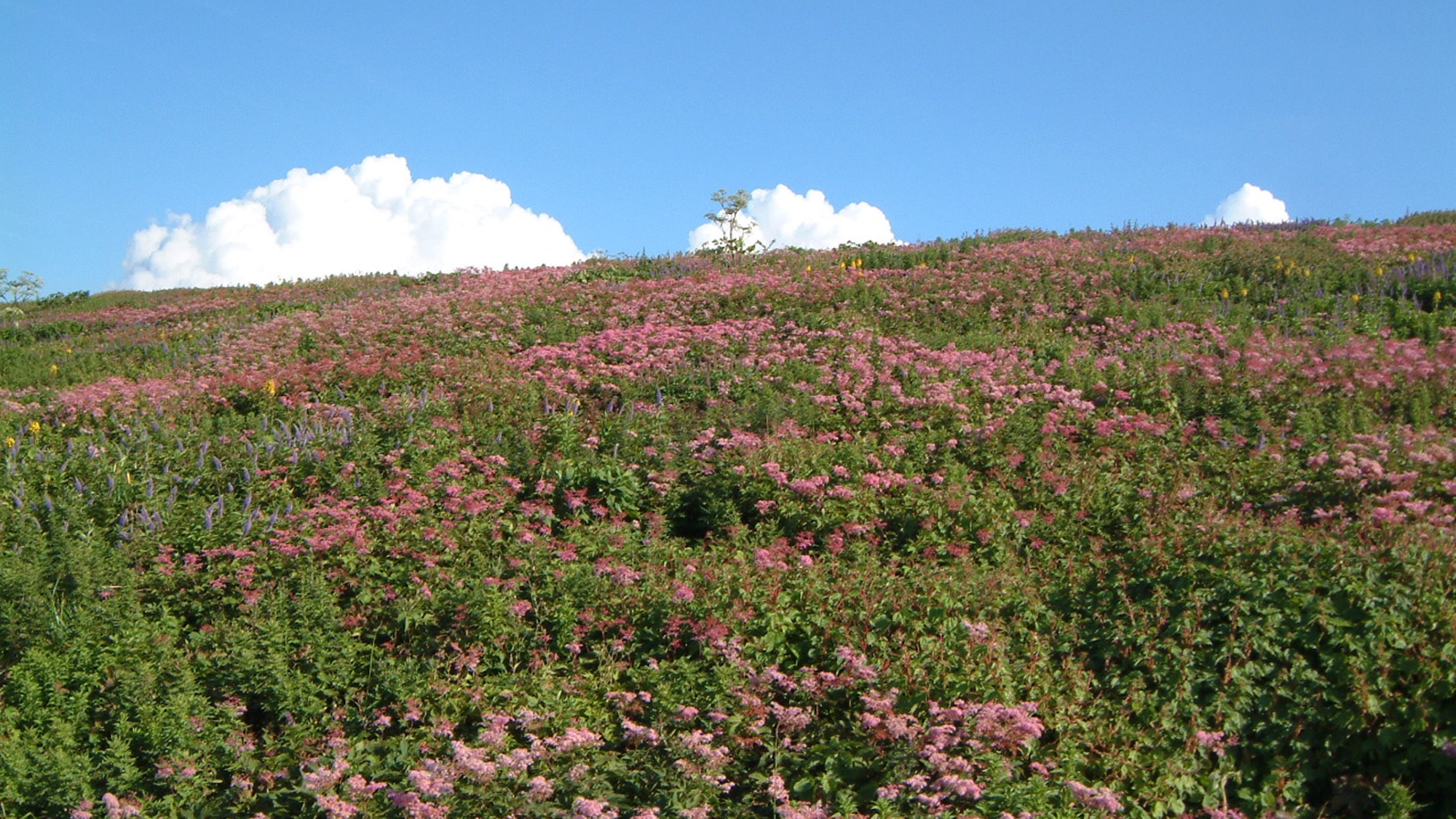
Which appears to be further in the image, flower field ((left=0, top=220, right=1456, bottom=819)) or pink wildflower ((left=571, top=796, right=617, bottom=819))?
flower field ((left=0, top=220, right=1456, bottom=819))

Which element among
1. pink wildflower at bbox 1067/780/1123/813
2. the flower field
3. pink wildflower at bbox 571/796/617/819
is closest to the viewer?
pink wildflower at bbox 1067/780/1123/813

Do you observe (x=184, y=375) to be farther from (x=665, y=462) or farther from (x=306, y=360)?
(x=665, y=462)

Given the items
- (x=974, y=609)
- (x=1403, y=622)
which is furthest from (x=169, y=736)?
(x=1403, y=622)

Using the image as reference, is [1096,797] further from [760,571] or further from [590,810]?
[760,571]

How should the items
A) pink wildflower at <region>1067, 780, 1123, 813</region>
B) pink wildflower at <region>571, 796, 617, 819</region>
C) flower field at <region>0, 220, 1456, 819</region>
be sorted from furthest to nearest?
1. flower field at <region>0, 220, 1456, 819</region>
2. pink wildflower at <region>571, 796, 617, 819</region>
3. pink wildflower at <region>1067, 780, 1123, 813</region>

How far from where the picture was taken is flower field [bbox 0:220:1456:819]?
5.31 metres

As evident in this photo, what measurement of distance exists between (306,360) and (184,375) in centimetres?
157

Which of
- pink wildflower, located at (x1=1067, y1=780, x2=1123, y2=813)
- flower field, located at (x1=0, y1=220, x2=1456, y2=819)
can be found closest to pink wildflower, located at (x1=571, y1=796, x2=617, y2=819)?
flower field, located at (x1=0, y1=220, x2=1456, y2=819)

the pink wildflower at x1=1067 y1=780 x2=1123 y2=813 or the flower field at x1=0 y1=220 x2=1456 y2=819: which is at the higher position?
the flower field at x1=0 y1=220 x2=1456 y2=819

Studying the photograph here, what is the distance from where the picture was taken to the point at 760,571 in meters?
7.15

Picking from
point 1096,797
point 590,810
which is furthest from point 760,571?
point 1096,797

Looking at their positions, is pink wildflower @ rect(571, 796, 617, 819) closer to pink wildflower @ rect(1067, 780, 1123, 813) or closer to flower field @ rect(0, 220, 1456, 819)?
flower field @ rect(0, 220, 1456, 819)

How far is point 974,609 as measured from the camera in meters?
6.62

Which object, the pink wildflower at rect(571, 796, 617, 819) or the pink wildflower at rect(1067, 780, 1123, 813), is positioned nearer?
the pink wildflower at rect(1067, 780, 1123, 813)
